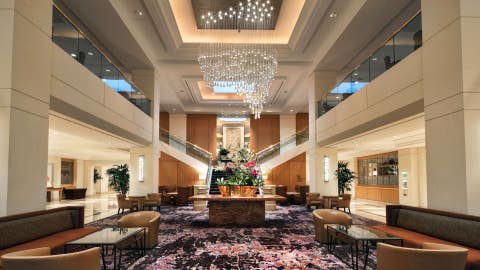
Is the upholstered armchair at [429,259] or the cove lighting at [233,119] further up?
the cove lighting at [233,119]

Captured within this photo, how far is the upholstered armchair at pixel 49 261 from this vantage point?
355cm

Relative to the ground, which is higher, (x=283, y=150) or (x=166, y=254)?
(x=283, y=150)

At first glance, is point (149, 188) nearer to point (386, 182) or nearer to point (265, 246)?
point (265, 246)

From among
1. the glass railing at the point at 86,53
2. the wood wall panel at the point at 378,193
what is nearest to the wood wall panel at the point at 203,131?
the wood wall panel at the point at 378,193

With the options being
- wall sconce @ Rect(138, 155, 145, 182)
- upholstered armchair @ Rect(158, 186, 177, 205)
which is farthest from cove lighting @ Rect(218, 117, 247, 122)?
wall sconce @ Rect(138, 155, 145, 182)

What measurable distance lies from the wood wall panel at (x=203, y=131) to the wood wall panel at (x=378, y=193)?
9.38m

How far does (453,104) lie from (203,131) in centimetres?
1857

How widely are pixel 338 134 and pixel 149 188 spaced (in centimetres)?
768

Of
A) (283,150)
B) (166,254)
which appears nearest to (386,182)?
(283,150)

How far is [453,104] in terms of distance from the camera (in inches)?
225

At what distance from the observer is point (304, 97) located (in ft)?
62.6

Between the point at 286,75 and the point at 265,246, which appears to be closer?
the point at 265,246

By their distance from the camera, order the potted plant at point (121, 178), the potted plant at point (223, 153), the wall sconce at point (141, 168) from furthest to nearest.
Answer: the potted plant at point (223, 153)
the potted plant at point (121, 178)
the wall sconce at point (141, 168)

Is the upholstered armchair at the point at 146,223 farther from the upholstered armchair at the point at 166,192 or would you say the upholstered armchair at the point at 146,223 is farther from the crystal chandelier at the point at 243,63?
the upholstered armchair at the point at 166,192
